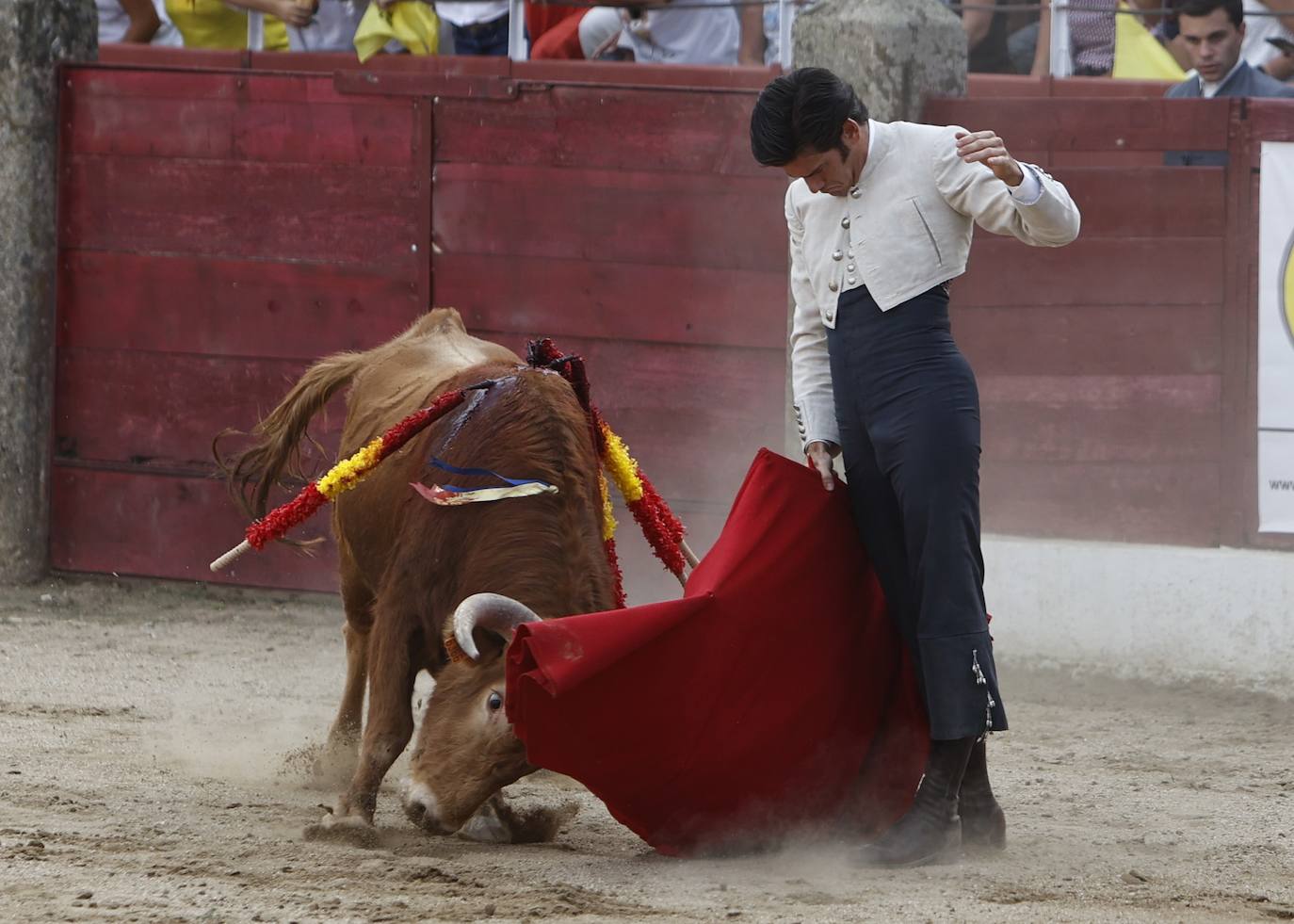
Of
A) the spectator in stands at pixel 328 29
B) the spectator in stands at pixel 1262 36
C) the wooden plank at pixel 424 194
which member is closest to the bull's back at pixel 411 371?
the wooden plank at pixel 424 194

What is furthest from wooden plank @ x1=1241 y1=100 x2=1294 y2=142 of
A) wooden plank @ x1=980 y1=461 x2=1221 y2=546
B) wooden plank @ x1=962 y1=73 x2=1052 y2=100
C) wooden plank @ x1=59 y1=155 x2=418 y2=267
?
wooden plank @ x1=59 y1=155 x2=418 y2=267

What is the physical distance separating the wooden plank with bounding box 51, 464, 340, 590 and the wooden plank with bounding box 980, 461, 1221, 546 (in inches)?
95.5

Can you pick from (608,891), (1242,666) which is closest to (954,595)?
(608,891)

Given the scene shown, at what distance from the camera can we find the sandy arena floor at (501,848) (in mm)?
3098

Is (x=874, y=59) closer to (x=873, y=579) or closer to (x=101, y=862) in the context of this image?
(x=873, y=579)

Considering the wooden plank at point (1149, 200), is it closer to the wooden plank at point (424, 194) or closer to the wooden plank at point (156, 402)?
the wooden plank at point (424, 194)

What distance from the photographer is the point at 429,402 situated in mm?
4258

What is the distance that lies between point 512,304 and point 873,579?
3.08 meters

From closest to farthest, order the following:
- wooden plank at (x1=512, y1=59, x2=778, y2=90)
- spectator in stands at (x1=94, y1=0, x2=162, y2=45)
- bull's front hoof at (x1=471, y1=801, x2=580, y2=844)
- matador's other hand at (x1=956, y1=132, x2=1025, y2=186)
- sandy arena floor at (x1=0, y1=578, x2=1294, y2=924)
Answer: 1. sandy arena floor at (x1=0, y1=578, x2=1294, y2=924)
2. matador's other hand at (x1=956, y1=132, x2=1025, y2=186)
3. bull's front hoof at (x1=471, y1=801, x2=580, y2=844)
4. wooden plank at (x1=512, y1=59, x2=778, y2=90)
5. spectator in stands at (x1=94, y1=0, x2=162, y2=45)

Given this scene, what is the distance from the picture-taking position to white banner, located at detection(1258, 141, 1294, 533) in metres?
5.50

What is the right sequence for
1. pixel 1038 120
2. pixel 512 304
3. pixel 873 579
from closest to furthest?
pixel 873 579 → pixel 1038 120 → pixel 512 304

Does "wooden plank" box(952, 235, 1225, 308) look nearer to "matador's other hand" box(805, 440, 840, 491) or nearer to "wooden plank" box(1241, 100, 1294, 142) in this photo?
"wooden plank" box(1241, 100, 1294, 142)

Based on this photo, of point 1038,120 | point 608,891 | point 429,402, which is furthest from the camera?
point 1038,120

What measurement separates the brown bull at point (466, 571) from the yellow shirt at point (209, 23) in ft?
13.1
